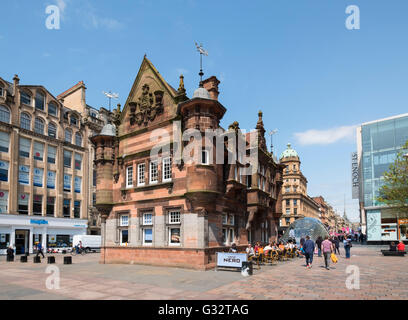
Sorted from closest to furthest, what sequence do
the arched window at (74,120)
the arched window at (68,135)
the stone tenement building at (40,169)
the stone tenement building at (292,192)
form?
the stone tenement building at (40,169), the arched window at (68,135), the arched window at (74,120), the stone tenement building at (292,192)

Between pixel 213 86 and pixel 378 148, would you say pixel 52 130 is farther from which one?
pixel 378 148

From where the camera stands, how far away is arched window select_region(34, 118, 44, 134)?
49.5m

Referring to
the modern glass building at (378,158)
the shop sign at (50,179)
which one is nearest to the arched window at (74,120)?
the shop sign at (50,179)

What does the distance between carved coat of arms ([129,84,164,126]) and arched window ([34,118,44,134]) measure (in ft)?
94.5

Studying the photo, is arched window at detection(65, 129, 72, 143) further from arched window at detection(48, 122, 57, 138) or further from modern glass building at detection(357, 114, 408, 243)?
modern glass building at detection(357, 114, 408, 243)

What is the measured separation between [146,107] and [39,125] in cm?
3098

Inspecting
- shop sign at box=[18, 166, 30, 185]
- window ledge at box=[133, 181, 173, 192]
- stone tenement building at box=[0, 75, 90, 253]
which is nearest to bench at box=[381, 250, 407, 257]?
window ledge at box=[133, 181, 173, 192]

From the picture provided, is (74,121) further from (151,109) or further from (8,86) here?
(151,109)

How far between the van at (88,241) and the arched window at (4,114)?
60.3 feet

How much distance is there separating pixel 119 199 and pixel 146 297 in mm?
15409

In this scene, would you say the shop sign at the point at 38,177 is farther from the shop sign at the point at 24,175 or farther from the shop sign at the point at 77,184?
the shop sign at the point at 77,184

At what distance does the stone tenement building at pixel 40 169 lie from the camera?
45.1 metres
